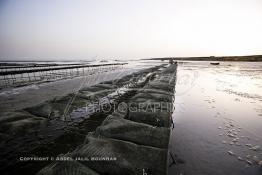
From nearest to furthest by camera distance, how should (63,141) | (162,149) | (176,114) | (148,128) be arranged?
(162,149)
(148,128)
(63,141)
(176,114)

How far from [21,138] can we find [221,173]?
6.74 m

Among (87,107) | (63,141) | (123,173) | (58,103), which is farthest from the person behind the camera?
(87,107)

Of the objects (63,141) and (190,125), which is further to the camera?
(190,125)

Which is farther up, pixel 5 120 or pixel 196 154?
pixel 5 120

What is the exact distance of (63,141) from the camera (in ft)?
21.4

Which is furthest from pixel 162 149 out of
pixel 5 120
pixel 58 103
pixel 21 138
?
pixel 58 103

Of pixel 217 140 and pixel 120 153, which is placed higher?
pixel 120 153

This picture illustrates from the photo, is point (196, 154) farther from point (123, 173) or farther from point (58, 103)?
point (58, 103)

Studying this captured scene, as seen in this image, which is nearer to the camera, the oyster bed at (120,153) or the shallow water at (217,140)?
the oyster bed at (120,153)

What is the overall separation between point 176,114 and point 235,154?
4537 mm

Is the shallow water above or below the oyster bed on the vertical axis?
below

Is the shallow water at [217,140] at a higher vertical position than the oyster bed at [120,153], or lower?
lower

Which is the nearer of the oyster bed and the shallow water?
the oyster bed

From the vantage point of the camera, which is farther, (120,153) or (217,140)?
(217,140)
